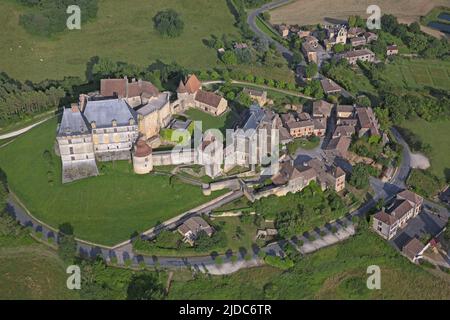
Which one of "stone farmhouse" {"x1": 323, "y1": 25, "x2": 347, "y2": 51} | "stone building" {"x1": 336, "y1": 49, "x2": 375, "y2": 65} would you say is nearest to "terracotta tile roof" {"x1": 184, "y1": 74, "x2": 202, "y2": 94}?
"stone building" {"x1": 336, "y1": 49, "x2": 375, "y2": 65}

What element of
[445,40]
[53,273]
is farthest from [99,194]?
[445,40]

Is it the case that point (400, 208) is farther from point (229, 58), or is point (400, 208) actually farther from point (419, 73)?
point (229, 58)

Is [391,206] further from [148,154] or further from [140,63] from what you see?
[140,63]

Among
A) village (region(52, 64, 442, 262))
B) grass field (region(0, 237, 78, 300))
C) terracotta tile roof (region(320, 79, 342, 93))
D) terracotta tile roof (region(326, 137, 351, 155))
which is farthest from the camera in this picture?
terracotta tile roof (region(320, 79, 342, 93))

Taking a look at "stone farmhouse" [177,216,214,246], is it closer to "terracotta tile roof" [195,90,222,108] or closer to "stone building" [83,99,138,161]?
"stone building" [83,99,138,161]

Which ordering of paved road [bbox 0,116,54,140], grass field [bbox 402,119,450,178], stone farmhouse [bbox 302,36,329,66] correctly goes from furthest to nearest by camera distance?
1. stone farmhouse [bbox 302,36,329,66]
2. paved road [bbox 0,116,54,140]
3. grass field [bbox 402,119,450,178]

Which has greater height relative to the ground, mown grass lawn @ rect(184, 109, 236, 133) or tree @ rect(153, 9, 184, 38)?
tree @ rect(153, 9, 184, 38)
